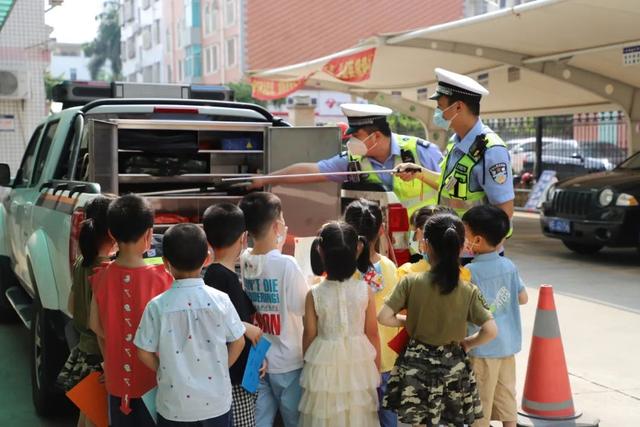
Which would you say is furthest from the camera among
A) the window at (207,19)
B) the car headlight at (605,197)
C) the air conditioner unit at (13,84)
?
the window at (207,19)

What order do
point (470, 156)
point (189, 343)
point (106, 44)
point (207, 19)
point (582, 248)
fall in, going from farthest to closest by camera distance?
point (106, 44)
point (207, 19)
point (582, 248)
point (470, 156)
point (189, 343)

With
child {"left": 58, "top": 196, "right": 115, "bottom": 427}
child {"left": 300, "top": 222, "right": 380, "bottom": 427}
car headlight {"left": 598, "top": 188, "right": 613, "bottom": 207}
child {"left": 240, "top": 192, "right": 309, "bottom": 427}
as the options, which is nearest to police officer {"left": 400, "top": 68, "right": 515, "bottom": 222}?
child {"left": 300, "top": 222, "right": 380, "bottom": 427}

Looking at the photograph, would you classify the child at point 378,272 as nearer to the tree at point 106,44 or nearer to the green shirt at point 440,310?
the green shirt at point 440,310

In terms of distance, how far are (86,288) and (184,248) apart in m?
0.87

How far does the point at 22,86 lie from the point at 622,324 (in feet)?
39.6

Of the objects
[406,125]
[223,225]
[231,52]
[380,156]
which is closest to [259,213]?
[223,225]

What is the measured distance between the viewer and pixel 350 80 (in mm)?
15977

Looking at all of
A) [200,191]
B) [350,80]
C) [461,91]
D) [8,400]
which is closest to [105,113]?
[200,191]

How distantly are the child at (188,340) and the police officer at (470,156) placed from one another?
1.68 metres

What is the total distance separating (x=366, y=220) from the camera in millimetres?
3873

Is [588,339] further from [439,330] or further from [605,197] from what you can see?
[605,197]

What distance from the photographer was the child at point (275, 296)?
3.59 meters

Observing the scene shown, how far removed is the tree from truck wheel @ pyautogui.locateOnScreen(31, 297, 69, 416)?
98.4 m

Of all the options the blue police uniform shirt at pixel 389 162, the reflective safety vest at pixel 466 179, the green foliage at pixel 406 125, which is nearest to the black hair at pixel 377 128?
the blue police uniform shirt at pixel 389 162
